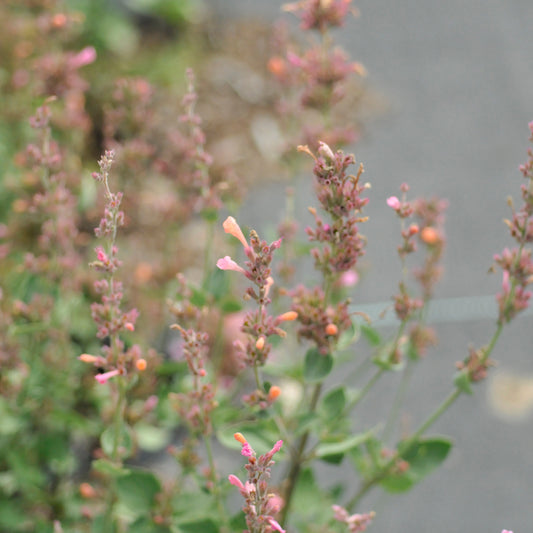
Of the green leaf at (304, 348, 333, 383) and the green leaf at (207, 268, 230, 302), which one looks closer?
the green leaf at (304, 348, 333, 383)

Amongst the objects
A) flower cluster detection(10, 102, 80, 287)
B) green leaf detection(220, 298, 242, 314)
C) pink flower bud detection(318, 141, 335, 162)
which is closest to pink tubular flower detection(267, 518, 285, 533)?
pink flower bud detection(318, 141, 335, 162)

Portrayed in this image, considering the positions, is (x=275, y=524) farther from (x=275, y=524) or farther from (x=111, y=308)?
(x=111, y=308)

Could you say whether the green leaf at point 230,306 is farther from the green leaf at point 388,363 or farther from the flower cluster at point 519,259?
the flower cluster at point 519,259

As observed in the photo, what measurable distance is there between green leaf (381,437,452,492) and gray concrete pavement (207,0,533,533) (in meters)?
0.93

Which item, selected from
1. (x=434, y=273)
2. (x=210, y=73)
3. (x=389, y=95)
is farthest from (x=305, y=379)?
(x=210, y=73)

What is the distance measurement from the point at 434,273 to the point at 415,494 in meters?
1.12

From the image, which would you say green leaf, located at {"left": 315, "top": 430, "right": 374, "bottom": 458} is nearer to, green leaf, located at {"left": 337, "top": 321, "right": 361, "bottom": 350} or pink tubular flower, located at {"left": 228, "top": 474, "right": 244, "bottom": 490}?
green leaf, located at {"left": 337, "top": 321, "right": 361, "bottom": 350}

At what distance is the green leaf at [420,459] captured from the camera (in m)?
1.33

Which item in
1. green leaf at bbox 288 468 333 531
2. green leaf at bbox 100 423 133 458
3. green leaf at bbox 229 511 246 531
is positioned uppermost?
green leaf at bbox 288 468 333 531

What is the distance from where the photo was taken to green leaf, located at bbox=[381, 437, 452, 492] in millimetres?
1334

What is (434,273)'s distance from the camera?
1.43 m

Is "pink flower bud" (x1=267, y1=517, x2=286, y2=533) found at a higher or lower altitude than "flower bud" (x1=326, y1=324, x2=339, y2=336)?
lower

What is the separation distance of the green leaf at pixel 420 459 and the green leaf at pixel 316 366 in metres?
0.31

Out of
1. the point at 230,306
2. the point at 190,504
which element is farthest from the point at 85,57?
the point at 190,504
